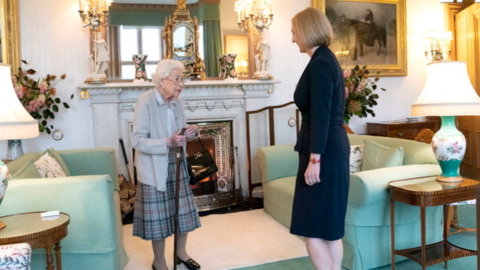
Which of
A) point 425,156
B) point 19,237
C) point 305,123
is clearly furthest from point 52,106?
point 425,156

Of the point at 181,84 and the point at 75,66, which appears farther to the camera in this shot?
the point at 75,66

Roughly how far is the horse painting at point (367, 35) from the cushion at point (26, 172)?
410 cm

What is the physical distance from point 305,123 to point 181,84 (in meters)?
0.93

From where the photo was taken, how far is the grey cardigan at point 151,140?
8.46ft

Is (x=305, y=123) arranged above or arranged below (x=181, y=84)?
below

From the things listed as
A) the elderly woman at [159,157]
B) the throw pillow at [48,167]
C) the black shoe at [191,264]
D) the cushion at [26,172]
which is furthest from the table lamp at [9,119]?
the black shoe at [191,264]

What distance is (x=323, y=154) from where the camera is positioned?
2043mm

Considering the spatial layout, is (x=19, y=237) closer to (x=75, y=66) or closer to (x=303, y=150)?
(x=303, y=150)

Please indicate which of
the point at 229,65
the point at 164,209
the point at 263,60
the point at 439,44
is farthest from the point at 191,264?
the point at 439,44

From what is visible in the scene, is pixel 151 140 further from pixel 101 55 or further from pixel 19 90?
pixel 101 55

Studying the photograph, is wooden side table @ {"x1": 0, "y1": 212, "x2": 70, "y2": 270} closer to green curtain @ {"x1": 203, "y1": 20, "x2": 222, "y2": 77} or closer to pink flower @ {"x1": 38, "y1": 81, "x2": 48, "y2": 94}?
pink flower @ {"x1": 38, "y1": 81, "x2": 48, "y2": 94}

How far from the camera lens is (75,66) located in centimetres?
452

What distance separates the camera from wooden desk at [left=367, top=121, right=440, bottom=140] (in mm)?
5246

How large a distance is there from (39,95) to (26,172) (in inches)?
63.9
